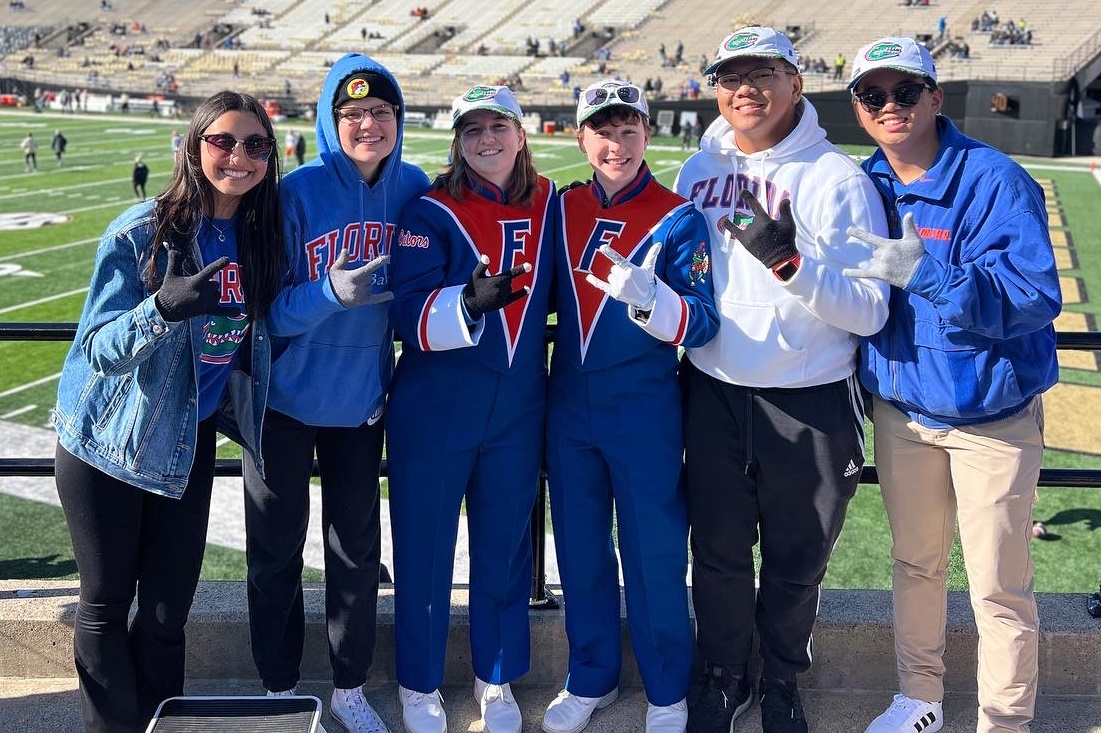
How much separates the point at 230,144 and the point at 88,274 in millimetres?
12810

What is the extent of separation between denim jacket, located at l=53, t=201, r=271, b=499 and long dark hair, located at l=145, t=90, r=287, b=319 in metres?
0.04

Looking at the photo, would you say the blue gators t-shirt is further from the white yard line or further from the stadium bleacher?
the stadium bleacher

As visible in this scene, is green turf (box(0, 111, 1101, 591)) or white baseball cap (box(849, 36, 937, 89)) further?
green turf (box(0, 111, 1101, 591))

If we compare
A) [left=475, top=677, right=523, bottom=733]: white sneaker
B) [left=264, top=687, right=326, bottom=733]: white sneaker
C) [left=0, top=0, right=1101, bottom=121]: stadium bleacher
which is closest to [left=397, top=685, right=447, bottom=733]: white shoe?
[left=475, top=677, right=523, bottom=733]: white sneaker

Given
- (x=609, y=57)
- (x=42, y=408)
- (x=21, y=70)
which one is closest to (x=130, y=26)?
(x=21, y=70)

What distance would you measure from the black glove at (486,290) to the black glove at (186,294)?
1.88 feet

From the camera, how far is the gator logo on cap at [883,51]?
257 cm

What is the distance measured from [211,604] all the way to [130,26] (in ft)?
215

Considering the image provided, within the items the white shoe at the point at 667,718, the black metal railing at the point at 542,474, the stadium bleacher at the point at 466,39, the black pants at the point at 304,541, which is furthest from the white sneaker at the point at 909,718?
the stadium bleacher at the point at 466,39

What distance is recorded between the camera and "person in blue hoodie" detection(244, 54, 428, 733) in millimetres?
2607

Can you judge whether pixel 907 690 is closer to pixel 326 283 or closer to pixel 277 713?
pixel 277 713

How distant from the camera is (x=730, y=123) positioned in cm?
267

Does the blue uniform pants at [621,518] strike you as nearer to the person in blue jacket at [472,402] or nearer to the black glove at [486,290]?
the person in blue jacket at [472,402]

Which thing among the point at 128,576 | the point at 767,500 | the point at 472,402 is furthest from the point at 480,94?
the point at 128,576
